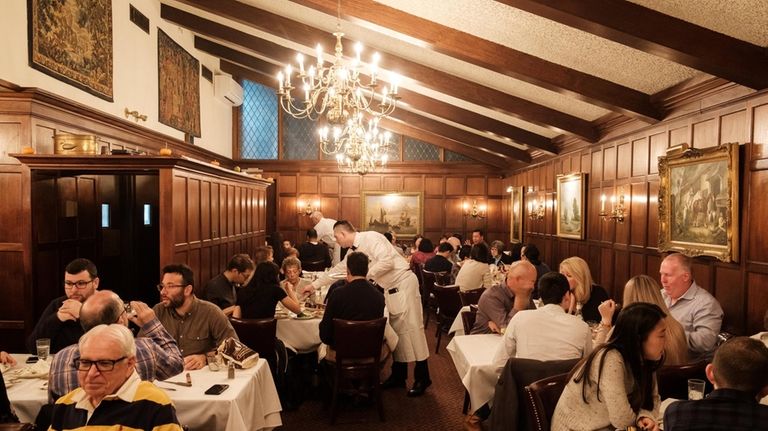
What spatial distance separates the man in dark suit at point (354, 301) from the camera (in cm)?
461

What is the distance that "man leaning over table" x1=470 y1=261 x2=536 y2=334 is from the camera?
432 centimetres

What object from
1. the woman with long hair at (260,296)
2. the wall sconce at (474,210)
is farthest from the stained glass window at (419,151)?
the woman with long hair at (260,296)

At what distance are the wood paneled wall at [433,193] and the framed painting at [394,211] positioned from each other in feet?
0.50

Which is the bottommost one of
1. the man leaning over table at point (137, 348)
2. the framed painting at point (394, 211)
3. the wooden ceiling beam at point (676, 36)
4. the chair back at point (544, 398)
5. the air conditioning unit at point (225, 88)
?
the chair back at point (544, 398)

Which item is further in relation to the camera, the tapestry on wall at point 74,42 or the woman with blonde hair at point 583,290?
the tapestry on wall at point 74,42

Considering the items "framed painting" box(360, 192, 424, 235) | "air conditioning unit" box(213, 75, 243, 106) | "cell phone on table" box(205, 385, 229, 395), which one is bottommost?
"cell phone on table" box(205, 385, 229, 395)

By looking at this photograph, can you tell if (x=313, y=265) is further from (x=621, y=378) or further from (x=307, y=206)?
(x=621, y=378)

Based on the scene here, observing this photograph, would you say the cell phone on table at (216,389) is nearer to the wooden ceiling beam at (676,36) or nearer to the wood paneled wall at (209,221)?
the wood paneled wall at (209,221)

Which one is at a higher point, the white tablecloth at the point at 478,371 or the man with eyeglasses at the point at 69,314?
the man with eyeglasses at the point at 69,314

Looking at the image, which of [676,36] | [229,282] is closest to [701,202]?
[676,36]

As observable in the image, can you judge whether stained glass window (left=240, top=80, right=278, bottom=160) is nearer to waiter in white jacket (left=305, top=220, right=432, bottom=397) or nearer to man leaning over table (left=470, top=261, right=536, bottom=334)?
waiter in white jacket (left=305, top=220, right=432, bottom=397)

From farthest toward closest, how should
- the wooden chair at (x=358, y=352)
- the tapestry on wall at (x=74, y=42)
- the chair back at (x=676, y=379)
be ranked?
the tapestry on wall at (x=74, y=42) < the wooden chair at (x=358, y=352) < the chair back at (x=676, y=379)

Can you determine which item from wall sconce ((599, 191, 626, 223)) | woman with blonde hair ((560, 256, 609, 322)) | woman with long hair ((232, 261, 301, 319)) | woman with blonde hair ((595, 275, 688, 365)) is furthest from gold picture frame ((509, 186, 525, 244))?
woman with long hair ((232, 261, 301, 319))

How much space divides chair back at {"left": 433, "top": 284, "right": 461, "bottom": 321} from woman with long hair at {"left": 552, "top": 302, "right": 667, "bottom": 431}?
4.28 metres
